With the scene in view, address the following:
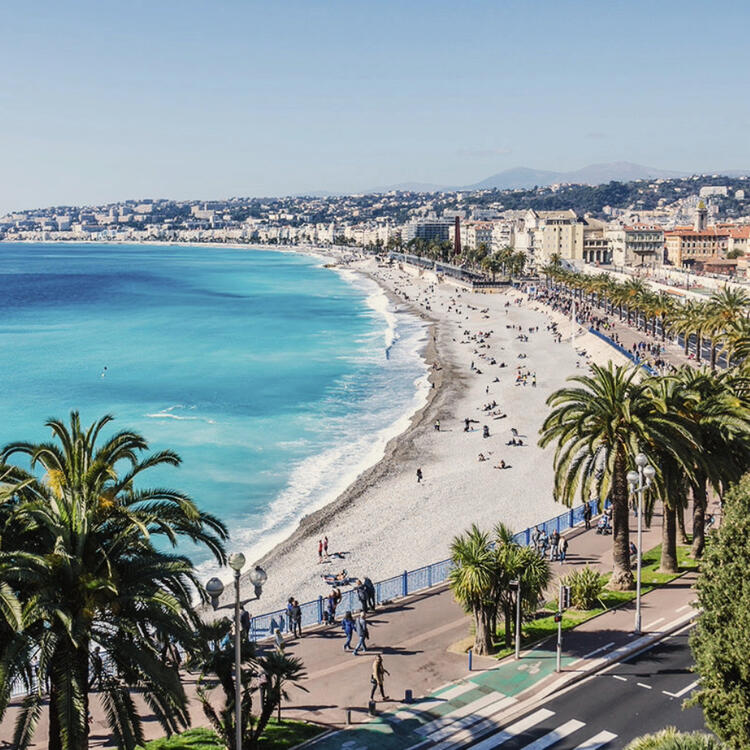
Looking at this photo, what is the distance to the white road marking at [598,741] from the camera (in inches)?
576

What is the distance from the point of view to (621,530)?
2214 cm

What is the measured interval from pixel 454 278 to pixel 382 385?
338 ft

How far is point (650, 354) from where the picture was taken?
65.9 meters

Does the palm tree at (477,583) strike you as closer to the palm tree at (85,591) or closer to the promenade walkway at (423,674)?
the promenade walkway at (423,674)

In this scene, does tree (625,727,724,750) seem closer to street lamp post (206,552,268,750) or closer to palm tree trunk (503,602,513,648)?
street lamp post (206,552,268,750)

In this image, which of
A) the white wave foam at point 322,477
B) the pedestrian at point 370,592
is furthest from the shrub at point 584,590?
the white wave foam at point 322,477

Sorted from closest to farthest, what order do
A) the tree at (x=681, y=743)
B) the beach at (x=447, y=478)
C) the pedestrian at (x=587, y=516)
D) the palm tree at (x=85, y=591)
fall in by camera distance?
the tree at (x=681, y=743)
the palm tree at (x=85, y=591)
the pedestrian at (x=587, y=516)
the beach at (x=447, y=478)

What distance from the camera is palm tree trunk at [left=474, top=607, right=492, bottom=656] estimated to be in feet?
60.2

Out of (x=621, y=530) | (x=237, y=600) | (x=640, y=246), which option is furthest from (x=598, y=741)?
(x=640, y=246)

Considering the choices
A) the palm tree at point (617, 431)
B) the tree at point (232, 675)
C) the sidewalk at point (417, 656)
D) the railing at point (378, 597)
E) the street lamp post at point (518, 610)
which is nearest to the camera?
the tree at point (232, 675)

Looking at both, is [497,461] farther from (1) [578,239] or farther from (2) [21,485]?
(1) [578,239]

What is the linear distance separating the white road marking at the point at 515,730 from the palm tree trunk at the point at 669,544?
8.40m

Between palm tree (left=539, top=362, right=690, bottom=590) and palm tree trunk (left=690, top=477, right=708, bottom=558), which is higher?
palm tree (left=539, top=362, right=690, bottom=590)

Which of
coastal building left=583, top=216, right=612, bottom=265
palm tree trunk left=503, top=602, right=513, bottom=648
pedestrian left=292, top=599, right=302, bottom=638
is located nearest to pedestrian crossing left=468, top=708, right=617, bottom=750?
palm tree trunk left=503, top=602, right=513, bottom=648
